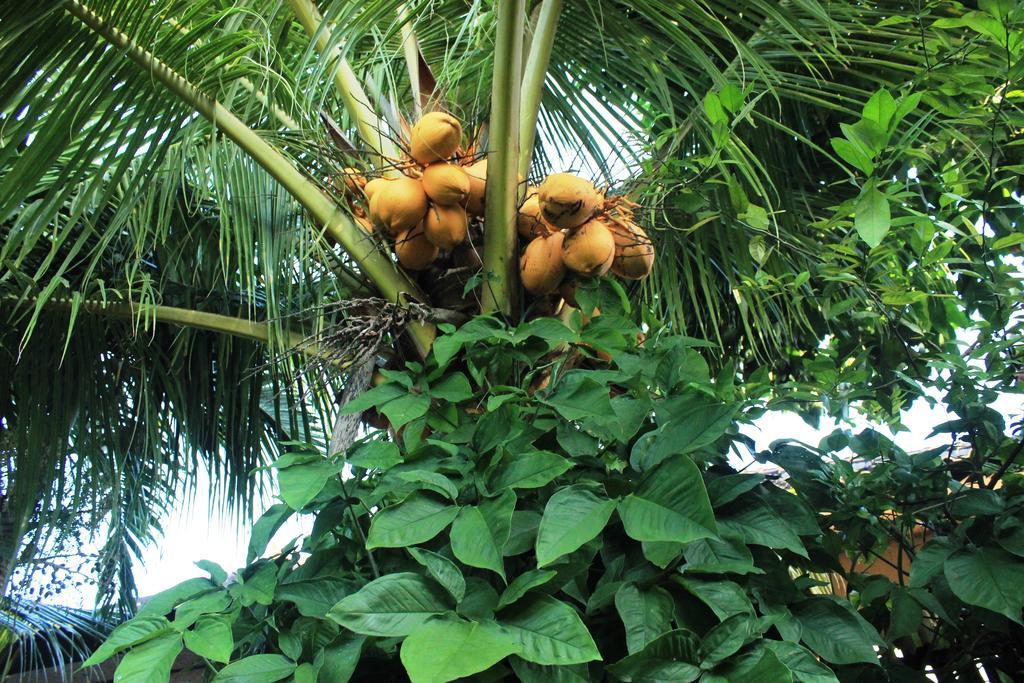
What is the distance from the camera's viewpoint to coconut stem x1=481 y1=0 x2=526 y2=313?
4.38ft

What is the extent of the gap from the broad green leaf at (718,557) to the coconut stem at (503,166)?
59 centimetres

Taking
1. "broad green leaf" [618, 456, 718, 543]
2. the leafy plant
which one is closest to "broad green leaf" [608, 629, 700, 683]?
the leafy plant

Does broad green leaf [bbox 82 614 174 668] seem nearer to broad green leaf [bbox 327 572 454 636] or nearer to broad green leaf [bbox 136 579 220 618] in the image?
broad green leaf [bbox 136 579 220 618]

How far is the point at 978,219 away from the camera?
4.87 ft

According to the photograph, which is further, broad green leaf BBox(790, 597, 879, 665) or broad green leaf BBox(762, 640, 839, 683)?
broad green leaf BBox(790, 597, 879, 665)

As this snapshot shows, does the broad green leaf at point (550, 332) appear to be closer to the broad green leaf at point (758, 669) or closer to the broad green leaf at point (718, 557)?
the broad green leaf at point (718, 557)

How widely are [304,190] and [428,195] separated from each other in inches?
10.3

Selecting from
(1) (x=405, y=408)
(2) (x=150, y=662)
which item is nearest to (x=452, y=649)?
(2) (x=150, y=662)

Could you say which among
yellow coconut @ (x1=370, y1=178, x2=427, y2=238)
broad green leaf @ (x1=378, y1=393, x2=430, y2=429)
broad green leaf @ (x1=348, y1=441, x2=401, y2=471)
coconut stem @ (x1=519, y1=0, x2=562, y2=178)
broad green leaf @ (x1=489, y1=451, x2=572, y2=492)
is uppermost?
coconut stem @ (x1=519, y1=0, x2=562, y2=178)

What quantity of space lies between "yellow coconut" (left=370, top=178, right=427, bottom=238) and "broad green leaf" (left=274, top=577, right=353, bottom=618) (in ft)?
2.05

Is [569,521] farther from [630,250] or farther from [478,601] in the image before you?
[630,250]

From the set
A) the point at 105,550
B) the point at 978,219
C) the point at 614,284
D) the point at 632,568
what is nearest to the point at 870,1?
the point at 978,219

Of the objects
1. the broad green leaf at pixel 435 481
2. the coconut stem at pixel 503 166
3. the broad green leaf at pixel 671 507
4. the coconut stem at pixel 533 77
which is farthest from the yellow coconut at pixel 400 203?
the broad green leaf at pixel 671 507

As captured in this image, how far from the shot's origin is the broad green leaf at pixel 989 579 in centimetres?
94
